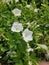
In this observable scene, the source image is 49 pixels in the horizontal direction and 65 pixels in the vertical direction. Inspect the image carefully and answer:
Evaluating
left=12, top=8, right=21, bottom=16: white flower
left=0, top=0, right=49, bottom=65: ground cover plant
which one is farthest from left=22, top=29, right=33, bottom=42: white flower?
left=12, top=8, right=21, bottom=16: white flower

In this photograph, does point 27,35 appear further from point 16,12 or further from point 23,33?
point 16,12

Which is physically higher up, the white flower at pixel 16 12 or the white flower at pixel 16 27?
the white flower at pixel 16 12

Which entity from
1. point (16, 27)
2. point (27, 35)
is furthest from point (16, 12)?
point (27, 35)

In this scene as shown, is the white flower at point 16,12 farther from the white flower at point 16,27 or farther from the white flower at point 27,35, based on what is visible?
the white flower at point 27,35

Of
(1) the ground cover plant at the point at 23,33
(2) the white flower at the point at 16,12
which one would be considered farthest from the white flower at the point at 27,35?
(2) the white flower at the point at 16,12

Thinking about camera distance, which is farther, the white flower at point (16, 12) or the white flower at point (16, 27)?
the white flower at point (16, 12)

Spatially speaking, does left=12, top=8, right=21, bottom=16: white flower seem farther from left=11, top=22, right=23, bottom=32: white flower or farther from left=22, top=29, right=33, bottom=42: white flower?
left=22, top=29, right=33, bottom=42: white flower

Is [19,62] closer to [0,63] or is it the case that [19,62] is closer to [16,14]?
[0,63]

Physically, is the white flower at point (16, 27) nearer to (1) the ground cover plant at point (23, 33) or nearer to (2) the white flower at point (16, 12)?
(1) the ground cover plant at point (23, 33)
